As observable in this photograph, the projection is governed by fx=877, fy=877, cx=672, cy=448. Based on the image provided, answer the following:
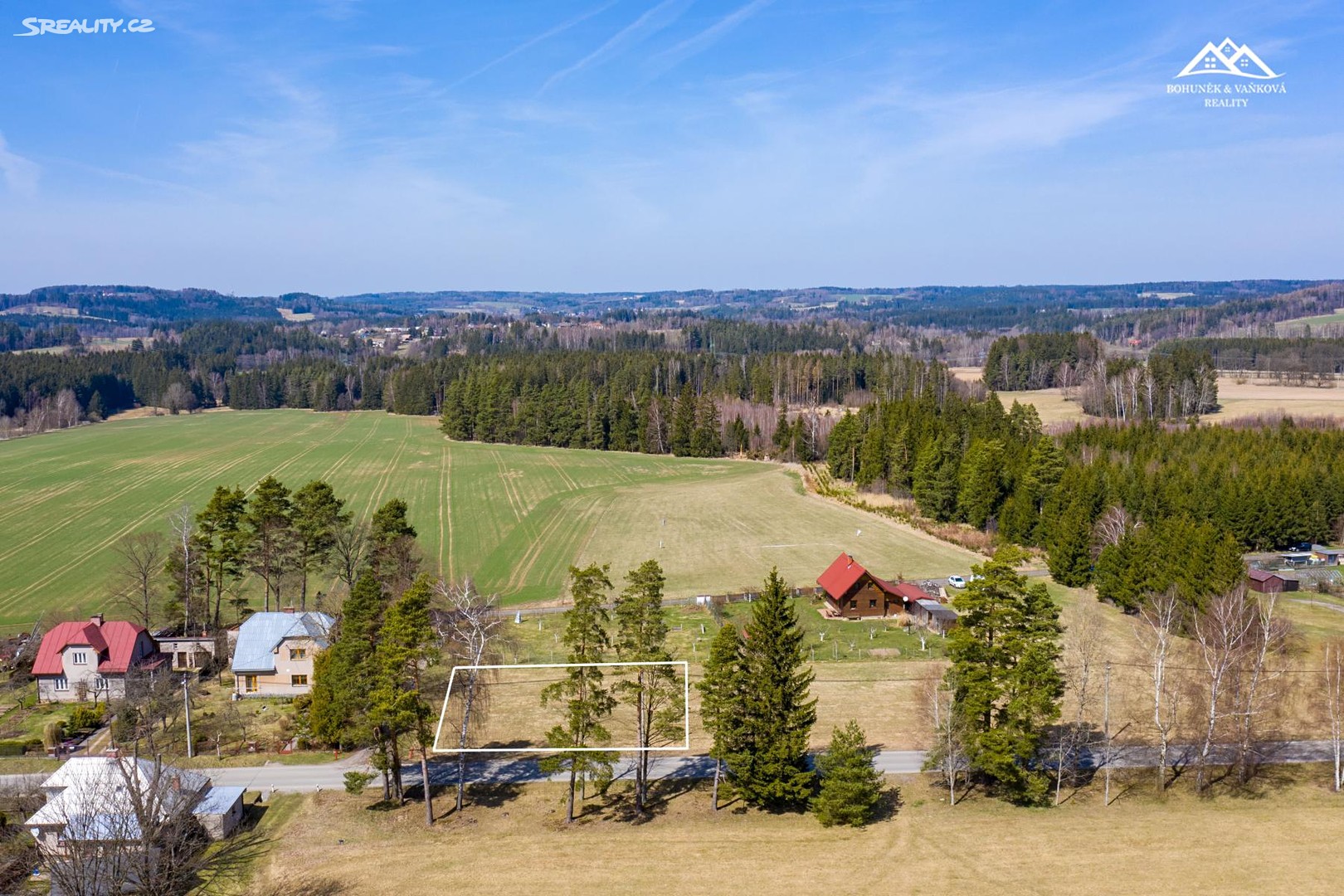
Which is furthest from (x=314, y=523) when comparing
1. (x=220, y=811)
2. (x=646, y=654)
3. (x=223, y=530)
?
(x=646, y=654)

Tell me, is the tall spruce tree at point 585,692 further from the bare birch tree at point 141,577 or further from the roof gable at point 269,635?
the bare birch tree at point 141,577

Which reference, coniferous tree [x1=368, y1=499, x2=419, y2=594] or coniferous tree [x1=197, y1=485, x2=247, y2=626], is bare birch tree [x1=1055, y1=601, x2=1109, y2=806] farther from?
coniferous tree [x1=197, y1=485, x2=247, y2=626]

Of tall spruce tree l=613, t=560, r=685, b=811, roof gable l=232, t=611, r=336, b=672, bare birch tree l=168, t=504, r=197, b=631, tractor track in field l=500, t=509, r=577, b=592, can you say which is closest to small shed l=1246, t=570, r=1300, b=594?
tall spruce tree l=613, t=560, r=685, b=811

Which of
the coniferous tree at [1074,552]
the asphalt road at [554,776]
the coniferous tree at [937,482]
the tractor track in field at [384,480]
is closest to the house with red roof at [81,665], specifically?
the asphalt road at [554,776]

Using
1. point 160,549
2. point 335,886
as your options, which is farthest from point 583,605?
point 160,549

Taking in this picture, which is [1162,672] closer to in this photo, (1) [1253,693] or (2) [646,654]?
(1) [1253,693]

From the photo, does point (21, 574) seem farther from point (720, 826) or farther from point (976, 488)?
point (976, 488)
